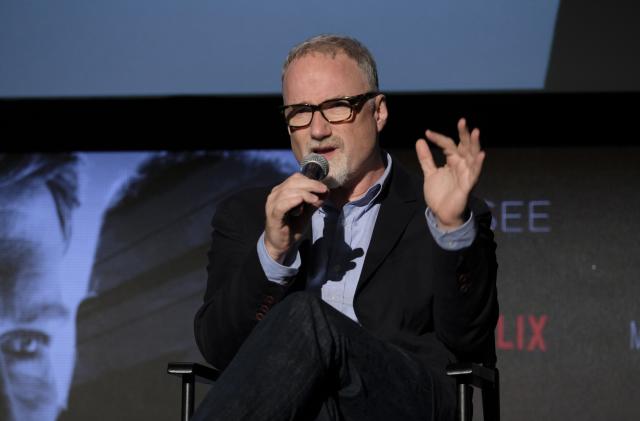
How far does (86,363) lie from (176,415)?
0.42 meters

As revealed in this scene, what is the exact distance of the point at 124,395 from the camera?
3.85m

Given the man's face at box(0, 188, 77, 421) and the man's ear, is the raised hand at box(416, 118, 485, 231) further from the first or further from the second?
the man's face at box(0, 188, 77, 421)

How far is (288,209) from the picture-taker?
1888 millimetres

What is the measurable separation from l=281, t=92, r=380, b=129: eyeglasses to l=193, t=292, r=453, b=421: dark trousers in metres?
0.63

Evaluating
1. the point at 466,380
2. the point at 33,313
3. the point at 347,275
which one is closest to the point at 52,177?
the point at 33,313

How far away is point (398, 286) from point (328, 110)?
453mm

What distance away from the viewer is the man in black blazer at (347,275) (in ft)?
5.66

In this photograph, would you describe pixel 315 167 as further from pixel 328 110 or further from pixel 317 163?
pixel 328 110

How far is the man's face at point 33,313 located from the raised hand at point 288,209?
7.06ft

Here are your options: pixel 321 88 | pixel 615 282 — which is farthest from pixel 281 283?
pixel 615 282

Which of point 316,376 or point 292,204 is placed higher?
point 292,204

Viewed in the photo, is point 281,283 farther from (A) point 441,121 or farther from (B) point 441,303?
(A) point 441,121

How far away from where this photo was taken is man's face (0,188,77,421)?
3.88 meters

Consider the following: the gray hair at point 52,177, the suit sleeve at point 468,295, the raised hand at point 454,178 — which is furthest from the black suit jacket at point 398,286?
the gray hair at point 52,177
